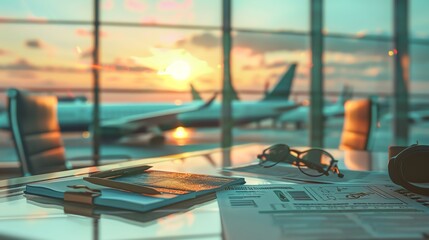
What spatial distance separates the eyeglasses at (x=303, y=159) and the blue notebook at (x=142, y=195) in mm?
310

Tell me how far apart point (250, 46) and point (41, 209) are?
16.6 feet

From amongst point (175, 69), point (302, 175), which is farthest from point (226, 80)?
point (302, 175)

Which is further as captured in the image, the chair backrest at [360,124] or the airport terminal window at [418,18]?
the airport terminal window at [418,18]

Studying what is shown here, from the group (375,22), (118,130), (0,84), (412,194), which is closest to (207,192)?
(412,194)

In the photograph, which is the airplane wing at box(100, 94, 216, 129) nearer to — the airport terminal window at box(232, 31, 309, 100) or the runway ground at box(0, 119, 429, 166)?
the runway ground at box(0, 119, 429, 166)

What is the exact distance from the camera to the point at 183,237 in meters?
0.51

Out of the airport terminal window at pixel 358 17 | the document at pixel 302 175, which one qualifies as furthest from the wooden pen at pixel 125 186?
the airport terminal window at pixel 358 17

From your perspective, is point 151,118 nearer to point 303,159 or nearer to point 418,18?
point 418,18

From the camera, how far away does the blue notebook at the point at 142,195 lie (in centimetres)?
63

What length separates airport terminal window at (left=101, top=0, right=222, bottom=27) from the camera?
485 cm

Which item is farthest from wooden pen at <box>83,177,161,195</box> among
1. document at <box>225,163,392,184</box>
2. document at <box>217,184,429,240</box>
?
document at <box>225,163,392,184</box>

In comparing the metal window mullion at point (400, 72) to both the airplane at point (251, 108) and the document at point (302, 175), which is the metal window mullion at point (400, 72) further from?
the document at point (302, 175)

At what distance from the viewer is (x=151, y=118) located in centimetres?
716

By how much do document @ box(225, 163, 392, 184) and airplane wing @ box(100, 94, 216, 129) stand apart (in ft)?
15.9
